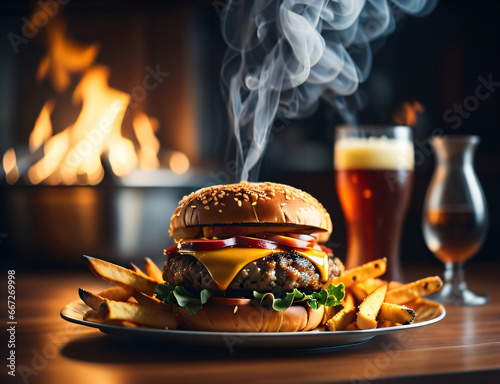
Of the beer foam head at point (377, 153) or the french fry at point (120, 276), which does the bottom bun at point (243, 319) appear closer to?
the french fry at point (120, 276)

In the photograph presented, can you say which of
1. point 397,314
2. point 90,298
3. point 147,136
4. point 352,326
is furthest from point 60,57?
point 397,314

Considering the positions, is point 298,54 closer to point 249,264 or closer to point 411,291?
point 411,291

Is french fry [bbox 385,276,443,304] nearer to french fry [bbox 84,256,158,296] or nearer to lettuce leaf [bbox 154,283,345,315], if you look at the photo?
lettuce leaf [bbox 154,283,345,315]

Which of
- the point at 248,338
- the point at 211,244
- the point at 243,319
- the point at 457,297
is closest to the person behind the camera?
the point at 248,338

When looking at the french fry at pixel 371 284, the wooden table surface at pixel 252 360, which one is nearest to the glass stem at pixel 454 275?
the wooden table surface at pixel 252 360

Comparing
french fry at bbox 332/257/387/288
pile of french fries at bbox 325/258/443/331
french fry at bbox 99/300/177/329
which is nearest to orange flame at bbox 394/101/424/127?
pile of french fries at bbox 325/258/443/331

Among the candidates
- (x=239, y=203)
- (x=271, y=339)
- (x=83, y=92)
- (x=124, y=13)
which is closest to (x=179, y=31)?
(x=124, y=13)

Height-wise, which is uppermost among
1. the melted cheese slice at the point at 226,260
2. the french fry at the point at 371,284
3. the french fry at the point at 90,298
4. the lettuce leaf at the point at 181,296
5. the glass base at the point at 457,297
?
the melted cheese slice at the point at 226,260
